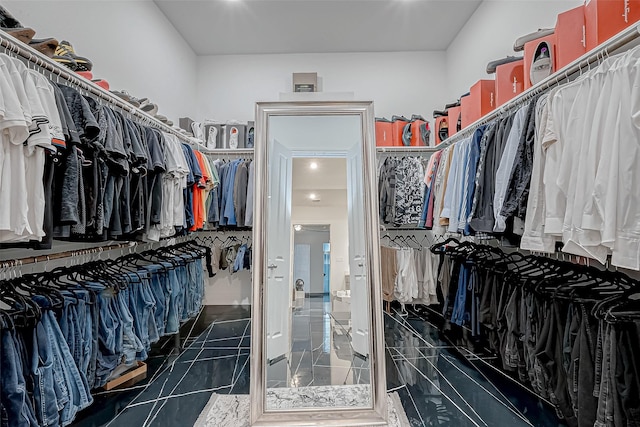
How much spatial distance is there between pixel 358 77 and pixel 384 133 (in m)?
0.99

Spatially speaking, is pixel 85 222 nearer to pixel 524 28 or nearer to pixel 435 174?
pixel 435 174

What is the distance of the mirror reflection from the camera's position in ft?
6.31

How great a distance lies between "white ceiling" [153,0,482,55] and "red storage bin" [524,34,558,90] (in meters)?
1.63

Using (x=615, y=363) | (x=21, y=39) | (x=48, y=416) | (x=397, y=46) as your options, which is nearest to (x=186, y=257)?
(x=48, y=416)

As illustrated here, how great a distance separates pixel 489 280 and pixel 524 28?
2163mm

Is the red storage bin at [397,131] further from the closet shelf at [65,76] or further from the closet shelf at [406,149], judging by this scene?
the closet shelf at [65,76]

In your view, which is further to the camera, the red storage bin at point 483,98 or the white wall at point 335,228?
the red storage bin at point 483,98

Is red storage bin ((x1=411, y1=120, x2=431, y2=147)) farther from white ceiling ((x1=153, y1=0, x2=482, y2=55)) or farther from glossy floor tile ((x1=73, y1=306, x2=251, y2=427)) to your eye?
glossy floor tile ((x1=73, y1=306, x2=251, y2=427))

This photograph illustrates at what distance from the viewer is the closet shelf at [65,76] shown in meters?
1.43

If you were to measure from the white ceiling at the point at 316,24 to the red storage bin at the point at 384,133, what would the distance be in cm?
110

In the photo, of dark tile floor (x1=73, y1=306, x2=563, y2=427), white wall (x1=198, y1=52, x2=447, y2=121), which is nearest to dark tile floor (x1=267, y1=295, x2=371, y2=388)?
dark tile floor (x1=73, y1=306, x2=563, y2=427)

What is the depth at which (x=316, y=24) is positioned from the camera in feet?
11.6

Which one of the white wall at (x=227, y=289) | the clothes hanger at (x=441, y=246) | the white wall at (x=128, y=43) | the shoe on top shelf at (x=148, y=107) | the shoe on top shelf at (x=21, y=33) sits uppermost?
the white wall at (x=128, y=43)

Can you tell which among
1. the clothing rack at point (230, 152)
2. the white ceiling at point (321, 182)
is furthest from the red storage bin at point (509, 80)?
the clothing rack at point (230, 152)
